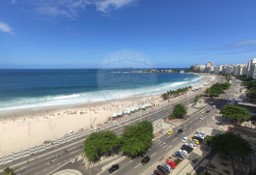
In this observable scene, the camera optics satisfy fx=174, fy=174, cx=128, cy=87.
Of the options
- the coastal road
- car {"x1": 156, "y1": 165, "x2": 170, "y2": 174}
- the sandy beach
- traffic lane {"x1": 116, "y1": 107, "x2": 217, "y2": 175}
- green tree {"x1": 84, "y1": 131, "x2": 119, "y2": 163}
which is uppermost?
green tree {"x1": 84, "y1": 131, "x2": 119, "y2": 163}

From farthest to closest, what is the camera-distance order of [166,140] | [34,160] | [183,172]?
[166,140], [34,160], [183,172]

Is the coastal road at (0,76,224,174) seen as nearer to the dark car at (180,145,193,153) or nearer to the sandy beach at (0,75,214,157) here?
the sandy beach at (0,75,214,157)

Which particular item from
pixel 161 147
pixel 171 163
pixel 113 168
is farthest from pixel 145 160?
pixel 161 147

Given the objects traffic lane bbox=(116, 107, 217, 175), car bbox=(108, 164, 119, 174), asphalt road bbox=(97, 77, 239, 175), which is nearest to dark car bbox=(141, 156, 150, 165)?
asphalt road bbox=(97, 77, 239, 175)

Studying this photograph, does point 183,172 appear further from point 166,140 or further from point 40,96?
point 40,96

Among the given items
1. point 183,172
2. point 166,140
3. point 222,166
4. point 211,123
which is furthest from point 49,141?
point 211,123

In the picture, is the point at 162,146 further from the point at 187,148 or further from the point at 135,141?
the point at 135,141

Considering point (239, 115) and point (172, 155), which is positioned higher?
point (239, 115)
